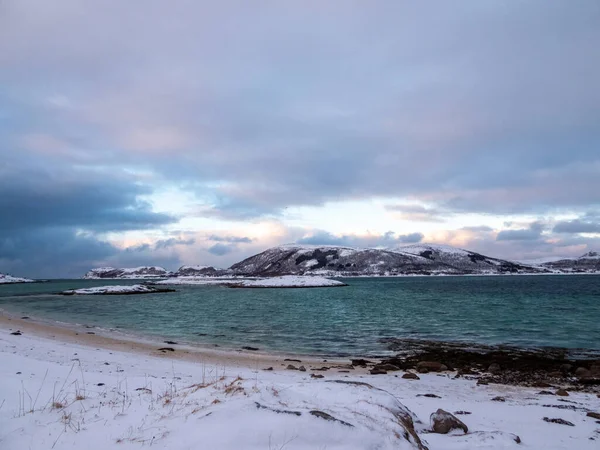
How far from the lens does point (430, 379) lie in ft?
51.9

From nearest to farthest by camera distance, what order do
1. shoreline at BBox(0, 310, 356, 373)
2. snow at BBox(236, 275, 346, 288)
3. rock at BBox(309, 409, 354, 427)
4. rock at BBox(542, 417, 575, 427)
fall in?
rock at BBox(309, 409, 354, 427) < rock at BBox(542, 417, 575, 427) < shoreline at BBox(0, 310, 356, 373) < snow at BBox(236, 275, 346, 288)

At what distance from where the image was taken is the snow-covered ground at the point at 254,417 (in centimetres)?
522

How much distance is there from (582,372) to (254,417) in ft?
56.8

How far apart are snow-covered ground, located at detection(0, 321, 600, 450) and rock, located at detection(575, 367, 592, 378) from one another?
196 inches

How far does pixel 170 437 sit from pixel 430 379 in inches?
523

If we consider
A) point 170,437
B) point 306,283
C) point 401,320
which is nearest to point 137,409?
point 170,437

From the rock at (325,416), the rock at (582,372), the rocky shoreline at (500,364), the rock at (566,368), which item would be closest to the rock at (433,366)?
the rocky shoreline at (500,364)

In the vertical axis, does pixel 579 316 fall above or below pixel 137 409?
below

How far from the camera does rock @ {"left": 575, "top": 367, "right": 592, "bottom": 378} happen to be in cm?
1625

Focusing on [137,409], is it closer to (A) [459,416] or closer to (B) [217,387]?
(B) [217,387]

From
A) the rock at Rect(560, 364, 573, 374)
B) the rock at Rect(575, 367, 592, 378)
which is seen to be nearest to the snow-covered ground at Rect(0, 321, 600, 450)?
the rock at Rect(575, 367, 592, 378)

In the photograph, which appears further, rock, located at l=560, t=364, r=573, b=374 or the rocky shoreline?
rock, located at l=560, t=364, r=573, b=374

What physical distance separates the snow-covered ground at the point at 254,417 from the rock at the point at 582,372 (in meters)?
4.98

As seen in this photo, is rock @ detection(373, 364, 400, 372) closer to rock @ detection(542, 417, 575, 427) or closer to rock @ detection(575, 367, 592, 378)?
rock @ detection(575, 367, 592, 378)
